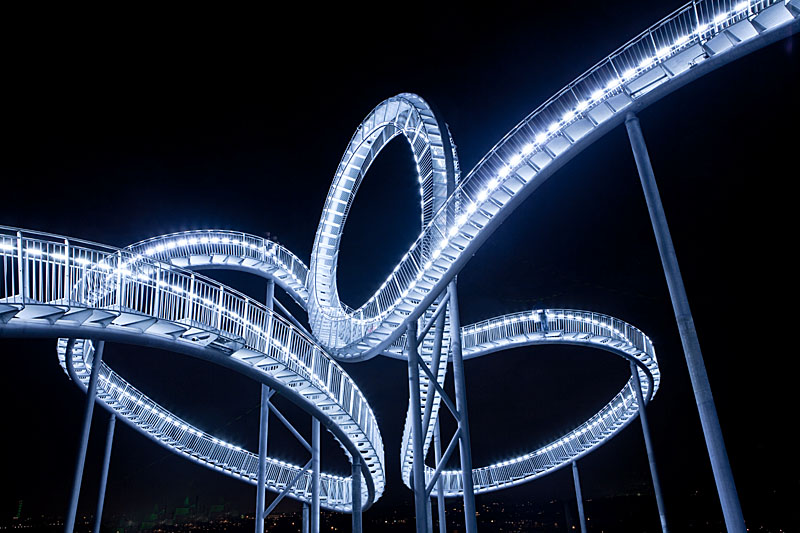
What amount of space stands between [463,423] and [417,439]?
1.34 meters

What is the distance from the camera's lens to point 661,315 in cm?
2456

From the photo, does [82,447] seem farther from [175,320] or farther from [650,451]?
[650,451]

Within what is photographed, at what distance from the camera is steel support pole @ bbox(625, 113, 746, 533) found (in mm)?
7559

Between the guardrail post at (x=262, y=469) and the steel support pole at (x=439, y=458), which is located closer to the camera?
the guardrail post at (x=262, y=469)

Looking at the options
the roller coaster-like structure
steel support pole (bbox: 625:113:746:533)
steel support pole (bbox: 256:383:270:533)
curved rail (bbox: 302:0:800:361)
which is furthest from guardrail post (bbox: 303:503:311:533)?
steel support pole (bbox: 625:113:746:533)

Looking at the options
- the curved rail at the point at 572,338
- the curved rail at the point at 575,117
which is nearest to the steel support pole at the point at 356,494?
the curved rail at the point at 572,338

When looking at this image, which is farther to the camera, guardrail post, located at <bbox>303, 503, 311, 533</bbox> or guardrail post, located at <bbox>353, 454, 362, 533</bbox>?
guardrail post, located at <bbox>303, 503, 311, 533</bbox>

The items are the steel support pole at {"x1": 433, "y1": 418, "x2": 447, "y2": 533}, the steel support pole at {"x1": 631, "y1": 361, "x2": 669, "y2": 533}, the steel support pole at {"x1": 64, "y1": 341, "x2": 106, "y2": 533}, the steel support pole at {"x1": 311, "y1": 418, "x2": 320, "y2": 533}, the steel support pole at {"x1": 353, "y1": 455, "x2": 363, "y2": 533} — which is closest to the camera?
the steel support pole at {"x1": 64, "y1": 341, "x2": 106, "y2": 533}

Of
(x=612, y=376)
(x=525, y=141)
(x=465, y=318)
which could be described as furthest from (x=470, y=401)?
(x=525, y=141)

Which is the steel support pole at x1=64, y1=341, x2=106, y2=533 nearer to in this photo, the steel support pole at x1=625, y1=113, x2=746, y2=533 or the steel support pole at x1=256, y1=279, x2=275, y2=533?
the steel support pole at x1=256, y1=279, x2=275, y2=533

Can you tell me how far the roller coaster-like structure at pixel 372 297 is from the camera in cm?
A: 933

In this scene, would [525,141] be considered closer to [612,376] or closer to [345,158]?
[345,158]

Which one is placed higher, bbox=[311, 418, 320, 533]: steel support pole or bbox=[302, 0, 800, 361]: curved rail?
bbox=[302, 0, 800, 361]: curved rail

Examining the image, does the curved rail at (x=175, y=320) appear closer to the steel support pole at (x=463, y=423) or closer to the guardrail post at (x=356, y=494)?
the guardrail post at (x=356, y=494)
